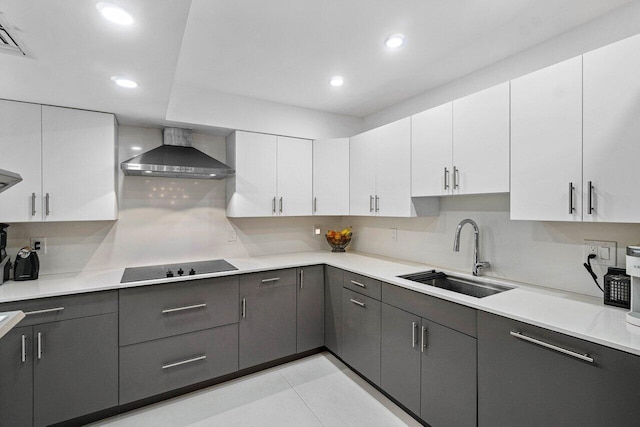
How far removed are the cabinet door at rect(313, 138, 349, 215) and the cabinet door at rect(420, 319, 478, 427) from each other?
1.64 metres

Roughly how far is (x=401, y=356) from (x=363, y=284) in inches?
23.3

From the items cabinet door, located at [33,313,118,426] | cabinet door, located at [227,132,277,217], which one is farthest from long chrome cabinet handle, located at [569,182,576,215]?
cabinet door, located at [33,313,118,426]

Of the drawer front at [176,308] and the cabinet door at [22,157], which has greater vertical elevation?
the cabinet door at [22,157]

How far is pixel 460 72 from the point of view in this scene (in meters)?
2.48

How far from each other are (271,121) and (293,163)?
0.48m

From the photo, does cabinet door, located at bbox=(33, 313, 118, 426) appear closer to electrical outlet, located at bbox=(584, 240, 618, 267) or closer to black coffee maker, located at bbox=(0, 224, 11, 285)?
black coffee maker, located at bbox=(0, 224, 11, 285)

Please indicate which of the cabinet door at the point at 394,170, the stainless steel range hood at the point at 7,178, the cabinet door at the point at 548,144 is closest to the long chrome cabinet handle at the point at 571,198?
the cabinet door at the point at 548,144

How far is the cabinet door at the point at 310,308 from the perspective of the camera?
9.50 feet

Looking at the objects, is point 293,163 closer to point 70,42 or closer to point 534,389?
point 70,42

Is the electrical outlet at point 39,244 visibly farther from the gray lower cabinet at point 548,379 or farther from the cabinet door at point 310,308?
the gray lower cabinet at point 548,379

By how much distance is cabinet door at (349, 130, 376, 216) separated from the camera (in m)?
3.01

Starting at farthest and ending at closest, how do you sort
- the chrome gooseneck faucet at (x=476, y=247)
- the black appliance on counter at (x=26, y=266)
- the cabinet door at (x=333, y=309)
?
1. the cabinet door at (x=333, y=309)
2. the chrome gooseneck faucet at (x=476, y=247)
3. the black appliance on counter at (x=26, y=266)

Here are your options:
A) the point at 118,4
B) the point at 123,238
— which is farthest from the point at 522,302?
the point at 123,238

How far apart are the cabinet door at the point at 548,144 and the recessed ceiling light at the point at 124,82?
90.2 inches
